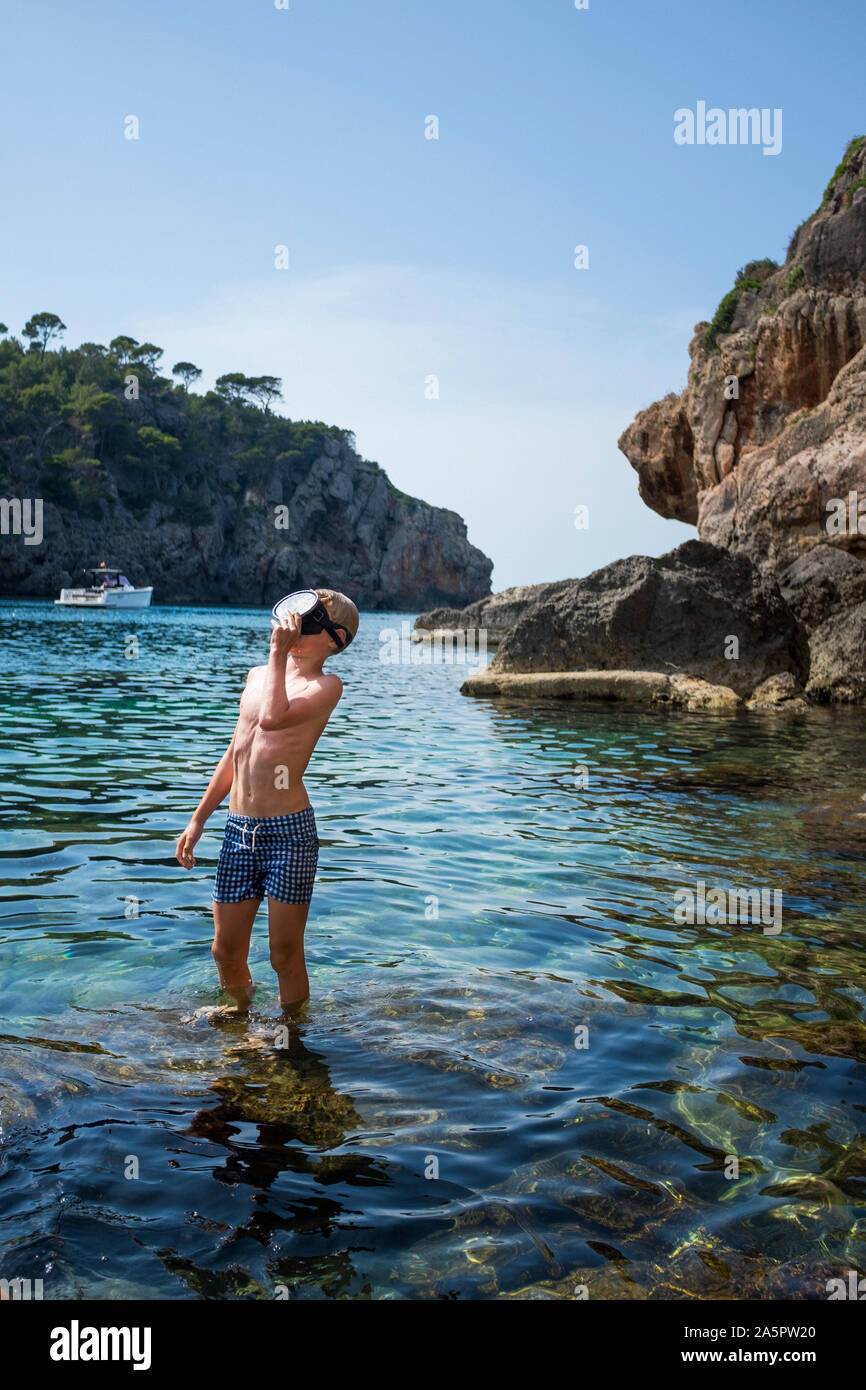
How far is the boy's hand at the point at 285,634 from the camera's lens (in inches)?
180

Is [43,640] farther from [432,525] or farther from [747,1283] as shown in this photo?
[432,525]

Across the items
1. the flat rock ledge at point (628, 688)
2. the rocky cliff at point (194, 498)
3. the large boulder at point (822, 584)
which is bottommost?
the flat rock ledge at point (628, 688)

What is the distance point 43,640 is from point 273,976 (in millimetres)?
29055

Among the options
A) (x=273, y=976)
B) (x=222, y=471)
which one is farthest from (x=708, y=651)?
(x=222, y=471)

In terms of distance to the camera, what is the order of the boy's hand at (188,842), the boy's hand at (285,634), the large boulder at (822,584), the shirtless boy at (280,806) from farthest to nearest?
the large boulder at (822,584)
the boy's hand at (188,842)
the shirtless boy at (280,806)
the boy's hand at (285,634)

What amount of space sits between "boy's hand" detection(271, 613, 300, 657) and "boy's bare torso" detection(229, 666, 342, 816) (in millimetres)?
251

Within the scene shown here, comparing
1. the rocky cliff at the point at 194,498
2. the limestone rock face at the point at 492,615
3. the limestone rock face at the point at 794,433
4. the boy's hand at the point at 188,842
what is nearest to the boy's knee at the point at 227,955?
the boy's hand at the point at 188,842

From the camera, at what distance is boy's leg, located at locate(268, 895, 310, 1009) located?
4785 millimetres

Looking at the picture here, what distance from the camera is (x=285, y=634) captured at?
15.1 ft

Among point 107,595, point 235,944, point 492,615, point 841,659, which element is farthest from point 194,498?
point 235,944

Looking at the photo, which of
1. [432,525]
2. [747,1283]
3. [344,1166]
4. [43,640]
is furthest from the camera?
[432,525]

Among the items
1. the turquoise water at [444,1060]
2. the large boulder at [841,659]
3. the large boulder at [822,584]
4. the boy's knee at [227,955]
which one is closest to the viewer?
the turquoise water at [444,1060]

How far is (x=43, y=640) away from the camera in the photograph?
32.3m

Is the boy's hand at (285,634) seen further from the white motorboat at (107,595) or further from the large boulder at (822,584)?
the white motorboat at (107,595)
